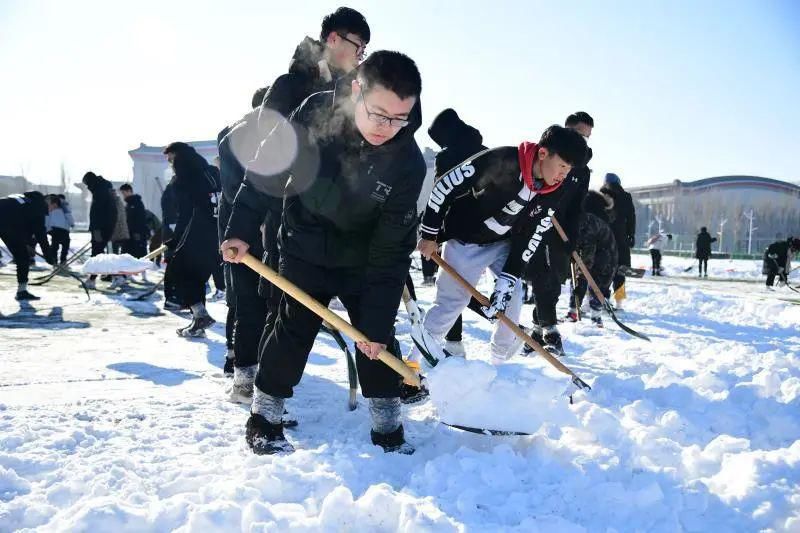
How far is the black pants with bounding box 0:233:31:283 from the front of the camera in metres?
7.45

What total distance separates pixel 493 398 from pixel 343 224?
100cm

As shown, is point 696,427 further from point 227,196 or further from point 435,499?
point 227,196

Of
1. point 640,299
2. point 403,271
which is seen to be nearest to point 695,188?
A: point 640,299

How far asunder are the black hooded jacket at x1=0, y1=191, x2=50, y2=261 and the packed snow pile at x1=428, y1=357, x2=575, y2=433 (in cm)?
707

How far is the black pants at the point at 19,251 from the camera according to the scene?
7453 millimetres

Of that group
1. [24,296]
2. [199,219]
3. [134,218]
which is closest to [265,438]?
[199,219]

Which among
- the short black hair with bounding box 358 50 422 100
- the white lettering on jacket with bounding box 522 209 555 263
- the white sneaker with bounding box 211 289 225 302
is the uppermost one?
the short black hair with bounding box 358 50 422 100

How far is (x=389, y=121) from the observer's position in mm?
2242

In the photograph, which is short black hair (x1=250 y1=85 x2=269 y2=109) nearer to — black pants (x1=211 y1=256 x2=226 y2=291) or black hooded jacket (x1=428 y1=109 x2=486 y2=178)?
black hooded jacket (x1=428 y1=109 x2=486 y2=178)

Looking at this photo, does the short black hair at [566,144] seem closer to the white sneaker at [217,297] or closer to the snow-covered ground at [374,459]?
the snow-covered ground at [374,459]

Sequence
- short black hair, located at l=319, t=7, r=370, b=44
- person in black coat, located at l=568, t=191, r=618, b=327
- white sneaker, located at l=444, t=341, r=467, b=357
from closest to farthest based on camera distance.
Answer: short black hair, located at l=319, t=7, r=370, b=44, white sneaker, located at l=444, t=341, r=467, b=357, person in black coat, located at l=568, t=191, r=618, b=327

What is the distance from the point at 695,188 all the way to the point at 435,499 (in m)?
58.7

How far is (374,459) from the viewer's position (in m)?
2.41

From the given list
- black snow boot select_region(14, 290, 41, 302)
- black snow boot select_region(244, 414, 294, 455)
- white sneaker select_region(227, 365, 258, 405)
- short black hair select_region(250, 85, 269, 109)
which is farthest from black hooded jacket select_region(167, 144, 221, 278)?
black snow boot select_region(14, 290, 41, 302)
